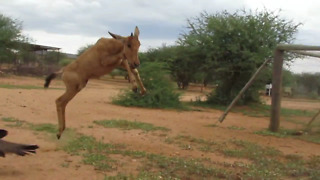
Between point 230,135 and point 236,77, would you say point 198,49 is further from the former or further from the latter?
point 230,135

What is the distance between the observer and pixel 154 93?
18844mm

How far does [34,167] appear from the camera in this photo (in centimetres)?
629

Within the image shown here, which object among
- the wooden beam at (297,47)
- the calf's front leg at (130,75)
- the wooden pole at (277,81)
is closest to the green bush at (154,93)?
the wooden pole at (277,81)

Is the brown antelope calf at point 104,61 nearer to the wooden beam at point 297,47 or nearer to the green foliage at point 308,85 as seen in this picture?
the wooden beam at point 297,47

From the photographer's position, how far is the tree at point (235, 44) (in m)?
20.4

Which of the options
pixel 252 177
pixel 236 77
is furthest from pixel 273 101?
pixel 236 77

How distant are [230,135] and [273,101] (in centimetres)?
189

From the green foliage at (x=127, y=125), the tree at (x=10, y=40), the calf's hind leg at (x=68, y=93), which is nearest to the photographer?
the calf's hind leg at (x=68, y=93)

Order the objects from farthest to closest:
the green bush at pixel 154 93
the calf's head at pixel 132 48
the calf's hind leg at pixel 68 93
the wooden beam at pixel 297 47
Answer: the green bush at pixel 154 93, the wooden beam at pixel 297 47, the calf's hind leg at pixel 68 93, the calf's head at pixel 132 48

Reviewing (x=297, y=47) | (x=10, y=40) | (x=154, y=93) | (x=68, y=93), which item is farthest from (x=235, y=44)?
(x=10, y=40)

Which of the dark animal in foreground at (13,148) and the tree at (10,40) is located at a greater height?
the tree at (10,40)

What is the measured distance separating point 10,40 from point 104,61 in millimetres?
35064

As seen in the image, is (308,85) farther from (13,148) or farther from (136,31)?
(13,148)

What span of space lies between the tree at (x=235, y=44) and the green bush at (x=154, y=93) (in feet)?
9.84
